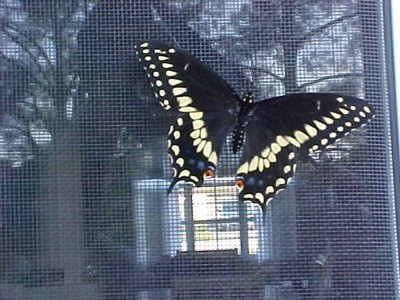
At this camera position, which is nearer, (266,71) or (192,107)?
(192,107)

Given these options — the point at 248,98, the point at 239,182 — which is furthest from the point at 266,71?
the point at 239,182

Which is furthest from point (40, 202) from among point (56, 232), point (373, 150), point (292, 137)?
point (373, 150)

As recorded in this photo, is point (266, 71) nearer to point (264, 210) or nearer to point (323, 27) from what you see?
point (323, 27)

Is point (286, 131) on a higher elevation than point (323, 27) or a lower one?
lower

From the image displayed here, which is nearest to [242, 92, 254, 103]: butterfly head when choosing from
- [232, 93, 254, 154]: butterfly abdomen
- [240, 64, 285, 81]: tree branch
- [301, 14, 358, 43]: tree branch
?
[232, 93, 254, 154]: butterfly abdomen

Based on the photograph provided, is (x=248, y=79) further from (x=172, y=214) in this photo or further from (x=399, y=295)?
(x=399, y=295)

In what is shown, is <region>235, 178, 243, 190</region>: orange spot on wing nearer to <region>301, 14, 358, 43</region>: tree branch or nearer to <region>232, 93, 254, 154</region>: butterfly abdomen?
<region>232, 93, 254, 154</region>: butterfly abdomen

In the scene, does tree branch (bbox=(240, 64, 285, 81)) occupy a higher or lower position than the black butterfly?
higher
